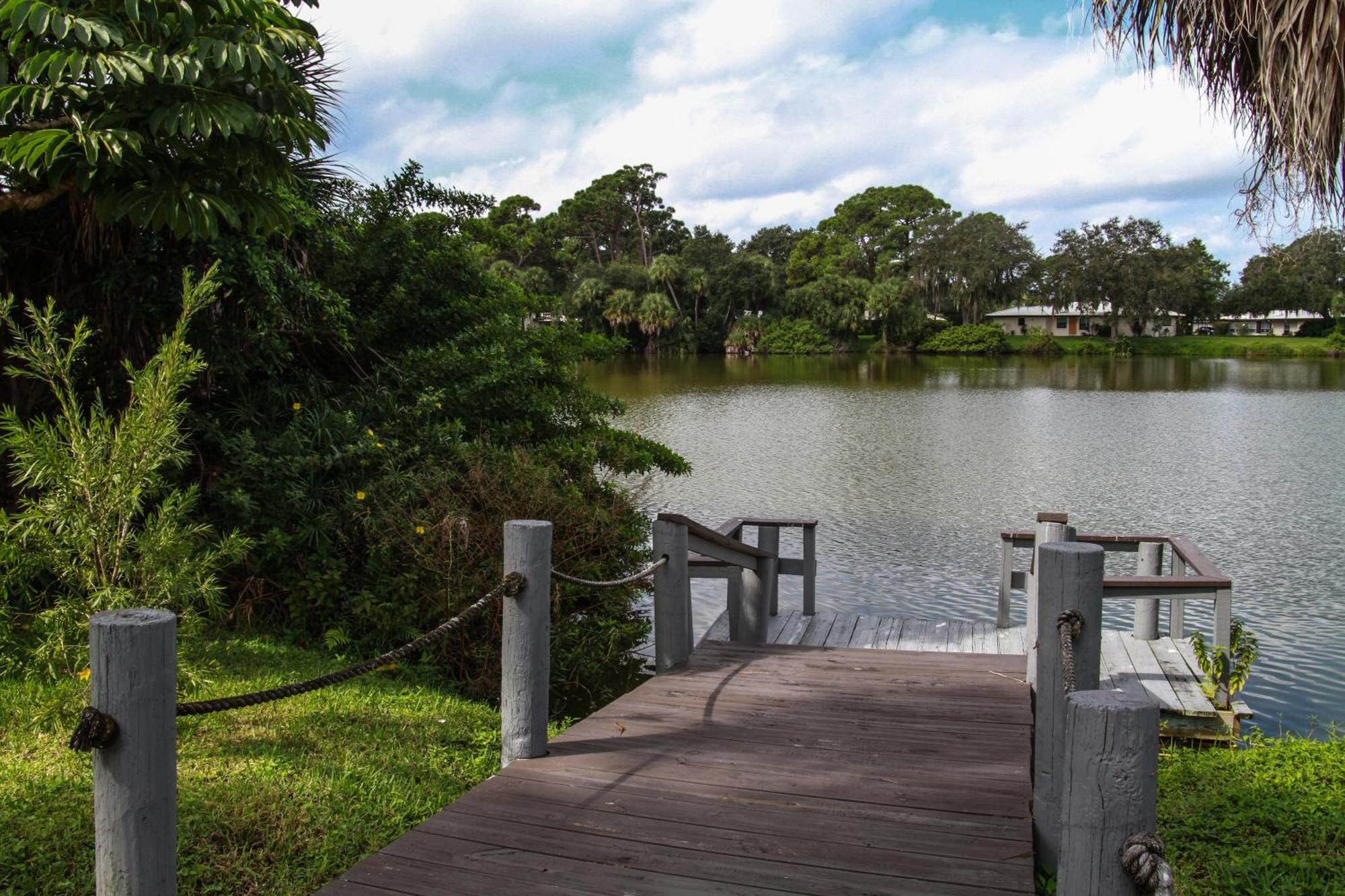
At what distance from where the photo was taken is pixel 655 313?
6875 centimetres

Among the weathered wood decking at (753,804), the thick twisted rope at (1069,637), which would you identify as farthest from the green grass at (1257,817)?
the thick twisted rope at (1069,637)

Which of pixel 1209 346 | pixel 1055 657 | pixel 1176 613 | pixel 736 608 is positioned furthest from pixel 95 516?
pixel 1209 346

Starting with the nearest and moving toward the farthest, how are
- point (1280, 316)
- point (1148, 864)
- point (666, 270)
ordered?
1. point (1148, 864)
2. point (666, 270)
3. point (1280, 316)

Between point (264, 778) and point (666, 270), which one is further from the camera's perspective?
point (666, 270)

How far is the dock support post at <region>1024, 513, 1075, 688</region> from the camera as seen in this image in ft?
19.5

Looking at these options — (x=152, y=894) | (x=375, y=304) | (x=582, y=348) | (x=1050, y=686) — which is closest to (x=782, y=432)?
(x=582, y=348)

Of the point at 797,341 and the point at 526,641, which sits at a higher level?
the point at 797,341

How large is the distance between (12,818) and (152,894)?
1.98m

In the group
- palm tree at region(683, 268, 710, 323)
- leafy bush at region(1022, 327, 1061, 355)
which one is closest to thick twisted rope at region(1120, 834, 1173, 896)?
palm tree at region(683, 268, 710, 323)

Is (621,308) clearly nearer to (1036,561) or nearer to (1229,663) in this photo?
(1229,663)

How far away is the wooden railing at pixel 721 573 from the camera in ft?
19.0

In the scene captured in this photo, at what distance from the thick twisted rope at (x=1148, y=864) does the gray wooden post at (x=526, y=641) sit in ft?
9.09

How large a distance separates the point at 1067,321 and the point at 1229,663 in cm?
8642

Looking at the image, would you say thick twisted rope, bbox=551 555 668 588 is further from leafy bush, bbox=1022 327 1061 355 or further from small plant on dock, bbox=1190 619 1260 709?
leafy bush, bbox=1022 327 1061 355
